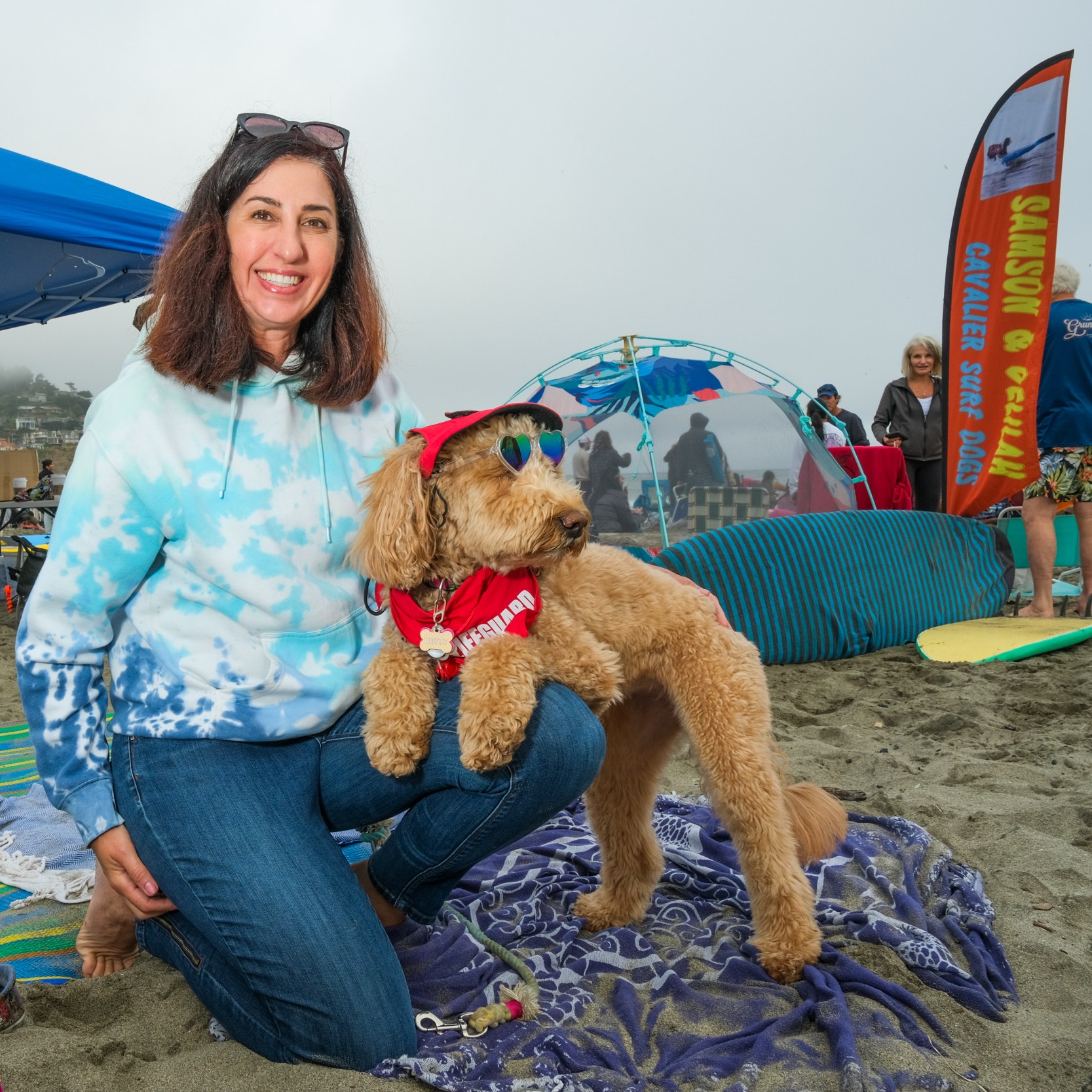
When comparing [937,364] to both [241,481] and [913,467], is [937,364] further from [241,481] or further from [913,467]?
[241,481]

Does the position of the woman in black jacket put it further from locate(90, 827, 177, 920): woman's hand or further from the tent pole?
locate(90, 827, 177, 920): woman's hand

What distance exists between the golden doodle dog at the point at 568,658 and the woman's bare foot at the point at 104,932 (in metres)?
0.81

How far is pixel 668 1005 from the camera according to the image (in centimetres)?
199

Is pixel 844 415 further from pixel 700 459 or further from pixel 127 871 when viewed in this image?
pixel 127 871

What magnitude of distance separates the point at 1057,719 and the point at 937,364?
5.00 metres

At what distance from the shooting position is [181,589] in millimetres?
1912

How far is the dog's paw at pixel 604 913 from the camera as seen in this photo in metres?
2.41

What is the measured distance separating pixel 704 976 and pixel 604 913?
36 centimetres

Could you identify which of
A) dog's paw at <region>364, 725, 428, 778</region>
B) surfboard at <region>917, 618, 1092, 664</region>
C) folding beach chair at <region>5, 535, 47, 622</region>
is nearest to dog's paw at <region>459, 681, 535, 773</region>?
dog's paw at <region>364, 725, 428, 778</region>

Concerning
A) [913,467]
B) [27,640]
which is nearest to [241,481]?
[27,640]

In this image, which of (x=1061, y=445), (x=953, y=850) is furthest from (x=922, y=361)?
(x=953, y=850)

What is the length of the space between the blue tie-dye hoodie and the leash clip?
660 millimetres

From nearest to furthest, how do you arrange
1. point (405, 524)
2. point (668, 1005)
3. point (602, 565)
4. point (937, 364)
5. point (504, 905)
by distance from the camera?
point (405, 524) → point (668, 1005) → point (602, 565) → point (504, 905) → point (937, 364)

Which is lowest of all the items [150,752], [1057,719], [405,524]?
[1057,719]
